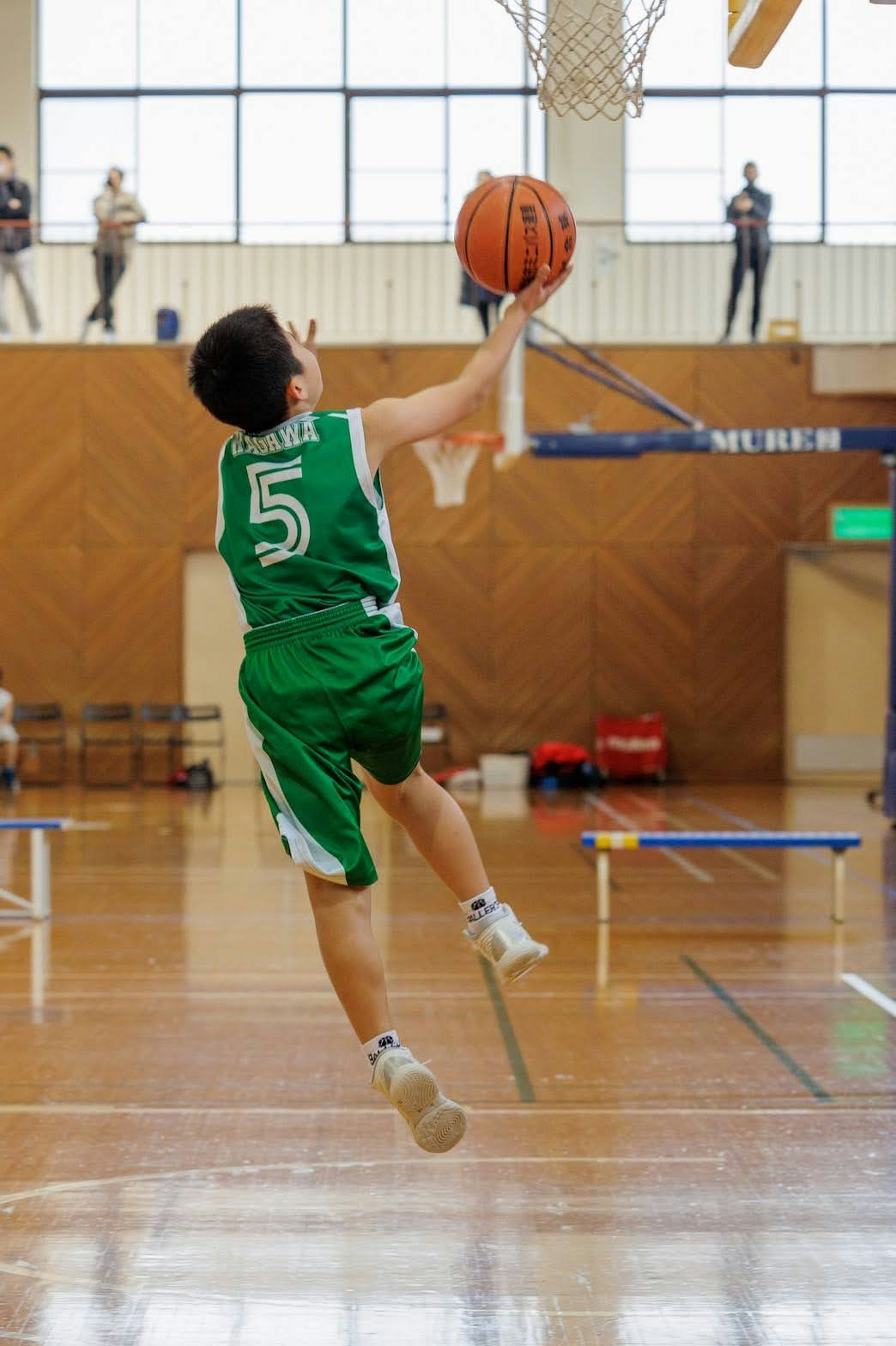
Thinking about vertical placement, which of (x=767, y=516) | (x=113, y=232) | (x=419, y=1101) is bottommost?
(x=419, y=1101)

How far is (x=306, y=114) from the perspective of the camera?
726 inches

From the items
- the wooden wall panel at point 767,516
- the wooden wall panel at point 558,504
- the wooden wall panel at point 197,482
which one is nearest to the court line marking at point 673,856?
the wooden wall panel at point 558,504

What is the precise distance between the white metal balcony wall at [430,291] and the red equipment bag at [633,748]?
437 cm

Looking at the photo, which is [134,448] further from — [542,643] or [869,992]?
[869,992]

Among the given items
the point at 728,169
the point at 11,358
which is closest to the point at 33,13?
the point at 11,358

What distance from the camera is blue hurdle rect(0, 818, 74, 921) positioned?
27.6ft

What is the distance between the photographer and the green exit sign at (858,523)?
1773 cm

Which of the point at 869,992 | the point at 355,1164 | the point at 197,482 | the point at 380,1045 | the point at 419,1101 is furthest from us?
the point at 197,482

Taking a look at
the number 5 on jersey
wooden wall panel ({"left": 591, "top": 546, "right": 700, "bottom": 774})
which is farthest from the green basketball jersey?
wooden wall panel ({"left": 591, "top": 546, "right": 700, "bottom": 774})

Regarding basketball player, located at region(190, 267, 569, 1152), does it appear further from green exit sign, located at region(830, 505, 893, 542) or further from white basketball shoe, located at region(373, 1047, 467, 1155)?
green exit sign, located at region(830, 505, 893, 542)

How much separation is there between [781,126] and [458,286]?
4.22 m

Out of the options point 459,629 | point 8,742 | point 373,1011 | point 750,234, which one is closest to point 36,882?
point 373,1011

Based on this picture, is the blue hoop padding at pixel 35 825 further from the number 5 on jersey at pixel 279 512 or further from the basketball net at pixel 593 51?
the number 5 on jersey at pixel 279 512

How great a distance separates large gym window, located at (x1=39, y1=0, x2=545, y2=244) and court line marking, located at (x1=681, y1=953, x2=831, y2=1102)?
12.8 metres
